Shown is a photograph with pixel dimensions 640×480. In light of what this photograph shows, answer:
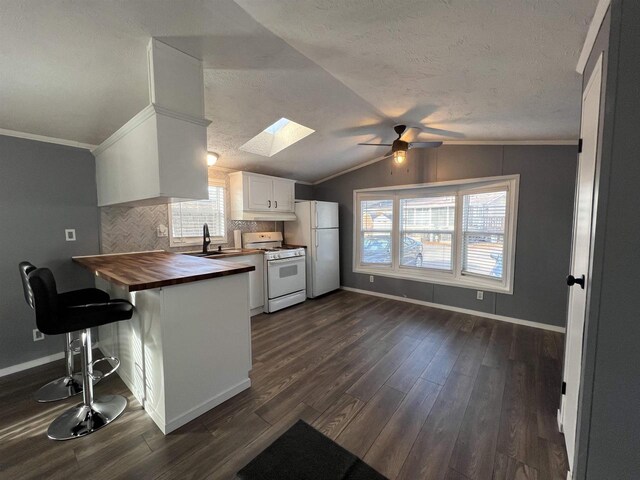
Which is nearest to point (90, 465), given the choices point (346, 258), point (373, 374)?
point (373, 374)

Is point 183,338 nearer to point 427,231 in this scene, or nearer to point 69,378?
point 69,378

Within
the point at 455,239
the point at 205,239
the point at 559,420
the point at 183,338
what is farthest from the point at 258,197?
the point at 559,420

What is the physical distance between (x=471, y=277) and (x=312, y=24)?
3.72 meters

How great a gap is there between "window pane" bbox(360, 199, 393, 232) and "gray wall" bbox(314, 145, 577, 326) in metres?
0.82

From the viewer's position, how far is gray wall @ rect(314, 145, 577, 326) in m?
3.05

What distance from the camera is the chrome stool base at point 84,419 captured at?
1.61 meters

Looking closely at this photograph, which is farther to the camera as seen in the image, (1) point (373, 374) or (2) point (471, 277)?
(2) point (471, 277)

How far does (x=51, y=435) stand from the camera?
1.60m

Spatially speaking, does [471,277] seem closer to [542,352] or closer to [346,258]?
[542,352]

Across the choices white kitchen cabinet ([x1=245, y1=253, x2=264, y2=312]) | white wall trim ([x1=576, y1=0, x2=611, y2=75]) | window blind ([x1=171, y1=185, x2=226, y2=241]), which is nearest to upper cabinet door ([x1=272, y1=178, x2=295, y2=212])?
window blind ([x1=171, y1=185, x2=226, y2=241])

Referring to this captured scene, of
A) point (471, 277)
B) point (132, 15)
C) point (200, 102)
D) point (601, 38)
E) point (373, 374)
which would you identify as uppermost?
point (132, 15)

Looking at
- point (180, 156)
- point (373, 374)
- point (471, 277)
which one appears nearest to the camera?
point (180, 156)

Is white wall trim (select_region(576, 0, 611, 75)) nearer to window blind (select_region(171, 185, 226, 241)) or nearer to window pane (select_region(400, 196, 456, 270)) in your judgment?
window pane (select_region(400, 196, 456, 270))

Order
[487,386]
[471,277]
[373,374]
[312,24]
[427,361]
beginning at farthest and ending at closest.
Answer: [471,277], [427,361], [373,374], [487,386], [312,24]
